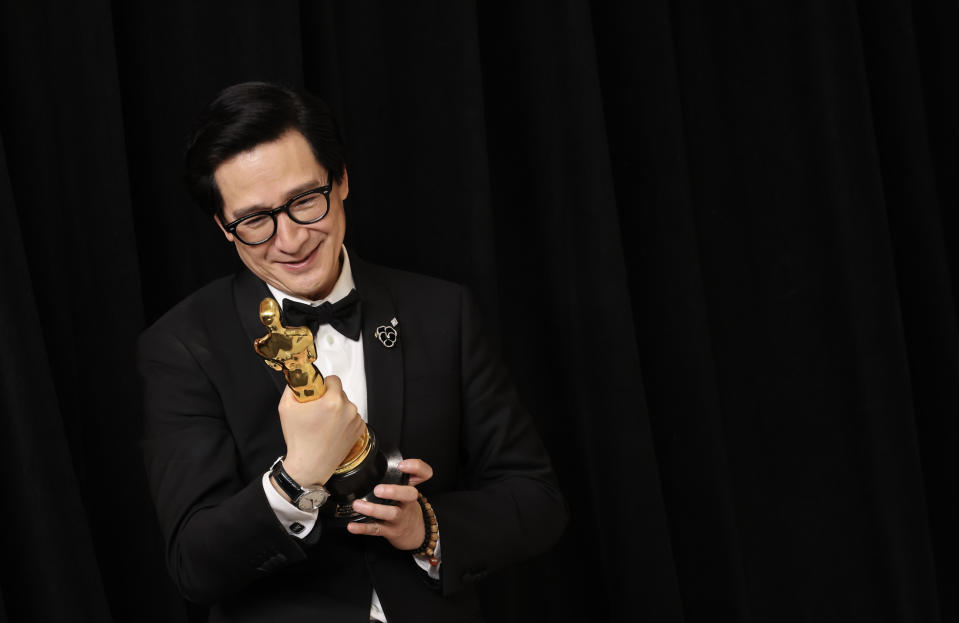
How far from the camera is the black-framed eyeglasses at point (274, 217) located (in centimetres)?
157

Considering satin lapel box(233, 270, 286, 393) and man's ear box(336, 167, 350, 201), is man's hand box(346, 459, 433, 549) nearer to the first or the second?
satin lapel box(233, 270, 286, 393)

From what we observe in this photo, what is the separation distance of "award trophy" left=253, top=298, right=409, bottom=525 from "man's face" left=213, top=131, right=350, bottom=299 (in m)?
0.14

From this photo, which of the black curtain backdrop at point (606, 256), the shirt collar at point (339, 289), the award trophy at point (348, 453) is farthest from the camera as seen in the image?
the black curtain backdrop at point (606, 256)

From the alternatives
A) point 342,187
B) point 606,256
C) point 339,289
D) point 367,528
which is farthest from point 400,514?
point 606,256

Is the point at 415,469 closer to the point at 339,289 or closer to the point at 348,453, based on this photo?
the point at 348,453

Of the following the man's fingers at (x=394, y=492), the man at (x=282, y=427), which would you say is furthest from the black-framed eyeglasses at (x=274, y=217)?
the man's fingers at (x=394, y=492)

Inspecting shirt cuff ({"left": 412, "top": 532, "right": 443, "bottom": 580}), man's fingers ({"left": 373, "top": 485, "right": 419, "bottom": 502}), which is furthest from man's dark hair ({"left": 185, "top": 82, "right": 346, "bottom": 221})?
shirt cuff ({"left": 412, "top": 532, "right": 443, "bottom": 580})

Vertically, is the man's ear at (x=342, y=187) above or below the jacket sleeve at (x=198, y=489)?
above

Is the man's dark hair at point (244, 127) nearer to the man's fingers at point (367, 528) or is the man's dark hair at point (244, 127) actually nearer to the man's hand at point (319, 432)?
the man's hand at point (319, 432)

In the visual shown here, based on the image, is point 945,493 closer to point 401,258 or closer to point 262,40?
point 401,258

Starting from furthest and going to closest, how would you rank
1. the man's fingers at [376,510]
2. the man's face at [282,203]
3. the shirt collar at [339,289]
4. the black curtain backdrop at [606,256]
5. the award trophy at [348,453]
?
the black curtain backdrop at [606,256] < the shirt collar at [339,289] < the man's face at [282,203] < the man's fingers at [376,510] < the award trophy at [348,453]

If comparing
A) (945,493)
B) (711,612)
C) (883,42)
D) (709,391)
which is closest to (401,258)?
(709,391)

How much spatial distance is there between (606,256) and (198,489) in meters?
1.09

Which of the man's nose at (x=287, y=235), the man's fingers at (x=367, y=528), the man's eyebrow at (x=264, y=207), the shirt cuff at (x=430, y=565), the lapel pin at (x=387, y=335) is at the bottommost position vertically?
the shirt cuff at (x=430, y=565)
